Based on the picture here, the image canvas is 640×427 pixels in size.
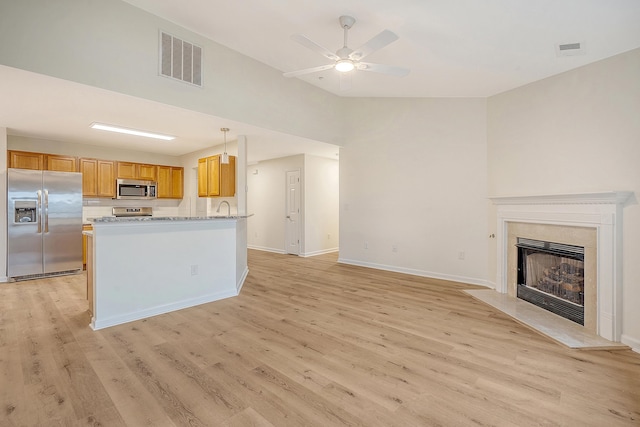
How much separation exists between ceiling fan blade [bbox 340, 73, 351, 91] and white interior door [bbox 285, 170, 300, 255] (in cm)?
266

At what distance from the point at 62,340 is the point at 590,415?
4.12m

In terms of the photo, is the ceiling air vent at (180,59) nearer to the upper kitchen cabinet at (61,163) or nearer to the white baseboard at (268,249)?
the upper kitchen cabinet at (61,163)

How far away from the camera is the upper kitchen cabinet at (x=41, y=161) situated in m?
5.18

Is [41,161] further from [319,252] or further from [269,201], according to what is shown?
[319,252]

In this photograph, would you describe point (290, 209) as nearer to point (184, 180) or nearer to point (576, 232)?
point (184, 180)

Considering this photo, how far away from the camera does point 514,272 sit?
13.2 ft

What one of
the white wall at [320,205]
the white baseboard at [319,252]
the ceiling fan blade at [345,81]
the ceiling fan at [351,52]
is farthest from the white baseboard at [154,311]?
the ceiling fan blade at [345,81]

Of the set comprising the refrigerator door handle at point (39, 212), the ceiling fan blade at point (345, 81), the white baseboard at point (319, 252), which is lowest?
the white baseboard at point (319, 252)

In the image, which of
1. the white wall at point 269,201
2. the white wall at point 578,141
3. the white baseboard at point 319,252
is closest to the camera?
the white wall at point 578,141

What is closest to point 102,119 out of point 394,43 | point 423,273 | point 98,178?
point 98,178

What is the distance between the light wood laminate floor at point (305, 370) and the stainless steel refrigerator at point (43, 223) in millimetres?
1625

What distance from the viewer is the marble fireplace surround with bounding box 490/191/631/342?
281cm

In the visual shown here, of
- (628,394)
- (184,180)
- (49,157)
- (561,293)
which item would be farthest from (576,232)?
(49,157)

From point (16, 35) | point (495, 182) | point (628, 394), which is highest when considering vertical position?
point (16, 35)
